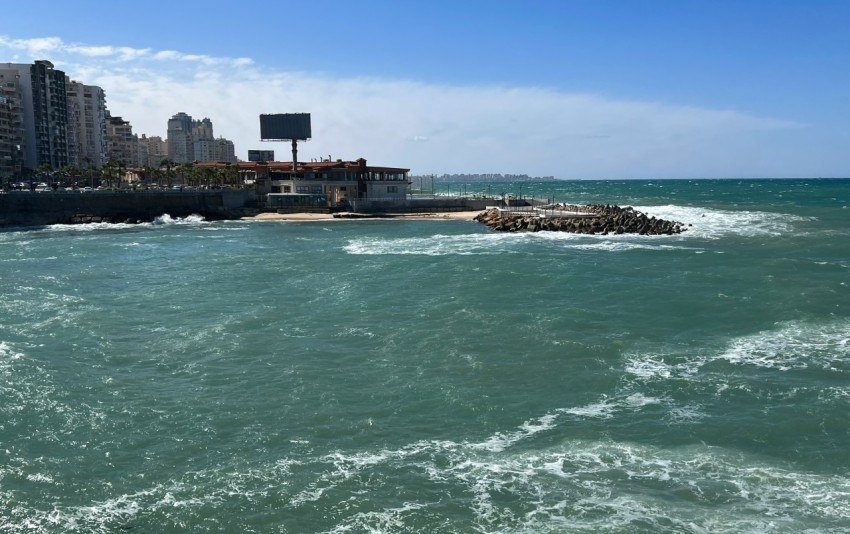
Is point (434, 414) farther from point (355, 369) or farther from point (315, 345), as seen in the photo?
point (315, 345)

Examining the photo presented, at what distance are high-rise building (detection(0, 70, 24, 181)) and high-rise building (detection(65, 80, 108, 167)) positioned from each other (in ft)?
67.8

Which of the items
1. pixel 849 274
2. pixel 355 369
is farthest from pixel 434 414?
pixel 849 274

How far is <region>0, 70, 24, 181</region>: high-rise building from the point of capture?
13575cm

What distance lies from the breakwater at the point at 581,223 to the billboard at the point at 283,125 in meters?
38.3

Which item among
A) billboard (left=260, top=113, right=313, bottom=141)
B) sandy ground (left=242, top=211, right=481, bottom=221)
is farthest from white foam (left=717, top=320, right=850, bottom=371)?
billboard (left=260, top=113, right=313, bottom=141)

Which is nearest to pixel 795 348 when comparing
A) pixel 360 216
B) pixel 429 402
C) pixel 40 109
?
pixel 429 402

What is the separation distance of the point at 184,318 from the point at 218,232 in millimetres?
45995

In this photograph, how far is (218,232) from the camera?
7700cm

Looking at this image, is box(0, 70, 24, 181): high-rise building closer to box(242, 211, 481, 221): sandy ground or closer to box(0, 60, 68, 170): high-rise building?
box(0, 60, 68, 170): high-rise building

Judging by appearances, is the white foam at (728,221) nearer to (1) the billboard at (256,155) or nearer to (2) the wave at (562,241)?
(2) the wave at (562,241)

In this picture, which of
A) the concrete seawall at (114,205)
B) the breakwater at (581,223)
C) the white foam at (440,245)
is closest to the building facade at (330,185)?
the concrete seawall at (114,205)

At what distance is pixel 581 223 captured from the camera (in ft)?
249

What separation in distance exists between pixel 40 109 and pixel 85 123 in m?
25.9

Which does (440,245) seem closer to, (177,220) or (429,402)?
(429,402)
